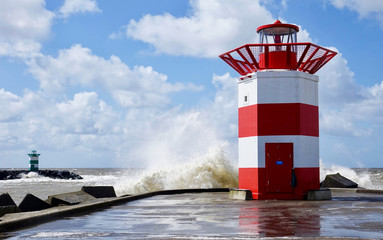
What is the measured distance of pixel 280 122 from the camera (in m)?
11.4

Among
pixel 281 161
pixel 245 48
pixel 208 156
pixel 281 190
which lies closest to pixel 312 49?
pixel 245 48

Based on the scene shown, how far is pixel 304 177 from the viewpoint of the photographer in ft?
37.9

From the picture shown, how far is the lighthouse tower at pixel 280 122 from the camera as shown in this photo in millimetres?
11438

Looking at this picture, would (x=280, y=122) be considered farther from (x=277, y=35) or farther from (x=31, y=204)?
(x=31, y=204)

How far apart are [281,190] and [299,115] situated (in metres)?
1.95

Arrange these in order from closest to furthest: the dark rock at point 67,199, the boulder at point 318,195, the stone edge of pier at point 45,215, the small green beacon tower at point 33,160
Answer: the stone edge of pier at point 45,215, the dark rock at point 67,199, the boulder at point 318,195, the small green beacon tower at point 33,160

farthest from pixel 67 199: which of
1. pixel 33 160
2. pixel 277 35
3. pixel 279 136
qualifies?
pixel 33 160

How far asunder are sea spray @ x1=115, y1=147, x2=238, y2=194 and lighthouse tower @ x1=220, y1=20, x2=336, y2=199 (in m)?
7.70

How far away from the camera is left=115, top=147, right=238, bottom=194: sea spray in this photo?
19453mm

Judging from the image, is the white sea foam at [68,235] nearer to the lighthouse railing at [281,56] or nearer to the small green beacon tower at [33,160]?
the lighthouse railing at [281,56]

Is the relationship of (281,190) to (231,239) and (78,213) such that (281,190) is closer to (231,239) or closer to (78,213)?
(78,213)

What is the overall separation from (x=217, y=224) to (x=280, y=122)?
537 cm

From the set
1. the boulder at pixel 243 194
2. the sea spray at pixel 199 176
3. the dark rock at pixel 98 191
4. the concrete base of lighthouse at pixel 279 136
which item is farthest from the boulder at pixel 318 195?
the sea spray at pixel 199 176

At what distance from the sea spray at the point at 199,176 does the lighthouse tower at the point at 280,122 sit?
303 inches
